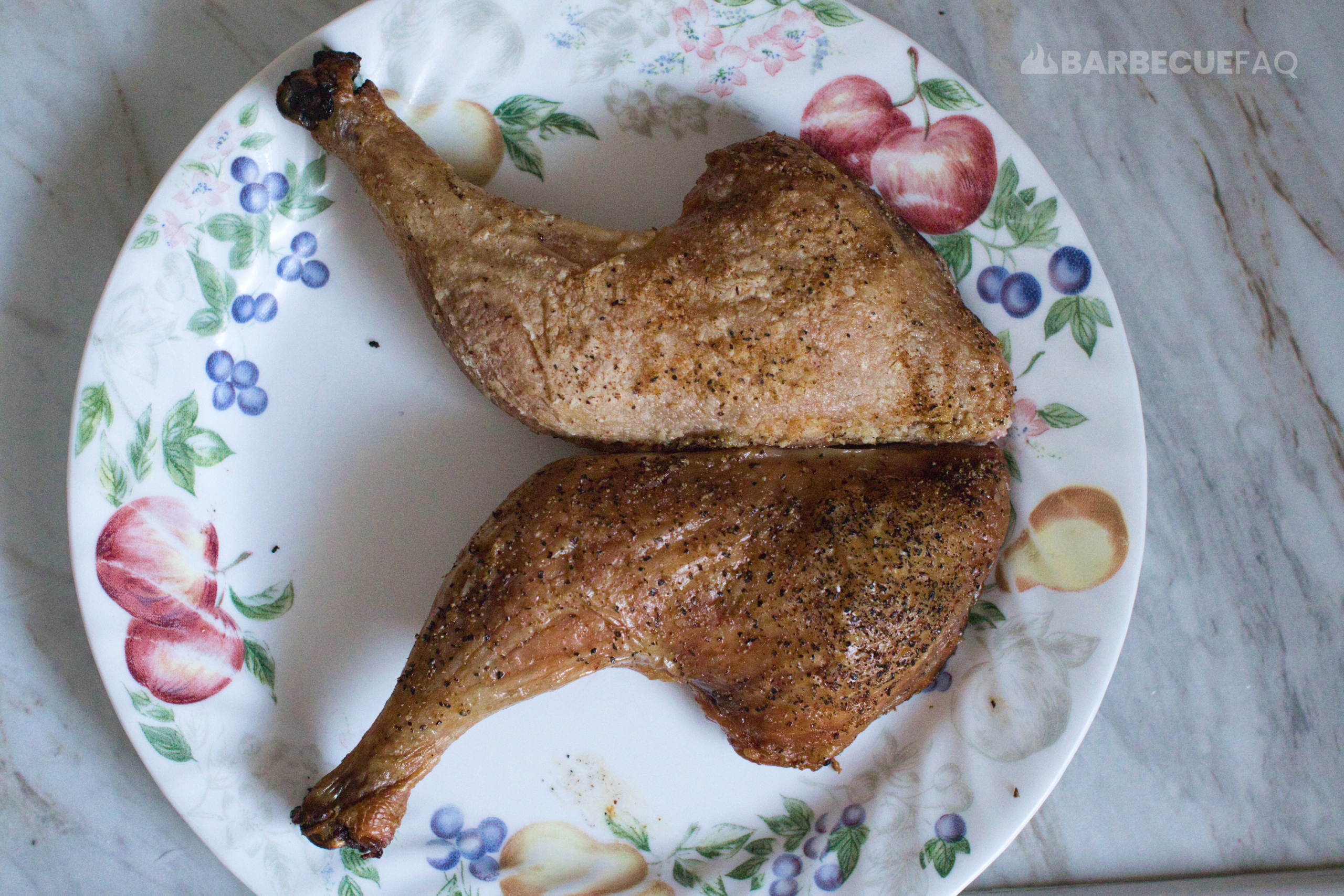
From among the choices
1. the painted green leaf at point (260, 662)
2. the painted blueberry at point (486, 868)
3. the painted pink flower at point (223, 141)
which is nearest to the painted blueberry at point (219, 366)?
the painted pink flower at point (223, 141)

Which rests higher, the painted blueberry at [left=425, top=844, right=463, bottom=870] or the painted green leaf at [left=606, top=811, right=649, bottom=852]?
the painted blueberry at [left=425, top=844, right=463, bottom=870]

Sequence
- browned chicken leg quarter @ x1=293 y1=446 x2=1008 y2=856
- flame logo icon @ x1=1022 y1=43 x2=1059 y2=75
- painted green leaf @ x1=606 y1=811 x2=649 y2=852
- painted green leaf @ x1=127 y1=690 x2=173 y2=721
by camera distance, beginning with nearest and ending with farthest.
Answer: browned chicken leg quarter @ x1=293 y1=446 x2=1008 y2=856 < painted green leaf @ x1=127 y1=690 x2=173 y2=721 < painted green leaf @ x1=606 y1=811 x2=649 y2=852 < flame logo icon @ x1=1022 y1=43 x2=1059 y2=75

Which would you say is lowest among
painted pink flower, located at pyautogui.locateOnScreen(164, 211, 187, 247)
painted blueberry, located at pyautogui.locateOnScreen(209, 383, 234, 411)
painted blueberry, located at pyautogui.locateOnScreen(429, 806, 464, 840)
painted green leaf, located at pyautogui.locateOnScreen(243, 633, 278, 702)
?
painted blueberry, located at pyautogui.locateOnScreen(429, 806, 464, 840)

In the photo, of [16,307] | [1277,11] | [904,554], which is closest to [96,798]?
[16,307]

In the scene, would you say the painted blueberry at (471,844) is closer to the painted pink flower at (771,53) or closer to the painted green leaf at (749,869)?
the painted green leaf at (749,869)

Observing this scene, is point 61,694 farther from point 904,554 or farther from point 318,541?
point 904,554

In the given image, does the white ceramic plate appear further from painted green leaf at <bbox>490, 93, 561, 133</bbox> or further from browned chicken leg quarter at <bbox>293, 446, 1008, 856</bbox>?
browned chicken leg quarter at <bbox>293, 446, 1008, 856</bbox>

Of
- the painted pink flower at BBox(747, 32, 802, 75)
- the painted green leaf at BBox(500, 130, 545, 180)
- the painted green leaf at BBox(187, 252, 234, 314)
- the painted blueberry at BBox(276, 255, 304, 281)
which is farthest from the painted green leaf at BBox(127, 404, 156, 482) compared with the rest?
the painted pink flower at BBox(747, 32, 802, 75)

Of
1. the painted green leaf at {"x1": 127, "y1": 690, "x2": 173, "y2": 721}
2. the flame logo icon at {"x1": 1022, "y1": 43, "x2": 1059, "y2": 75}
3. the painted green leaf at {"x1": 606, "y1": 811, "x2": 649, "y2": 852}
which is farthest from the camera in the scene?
the flame logo icon at {"x1": 1022, "y1": 43, "x2": 1059, "y2": 75}
